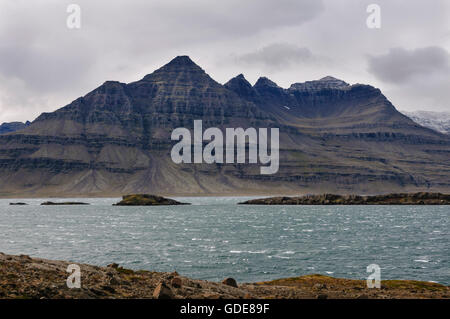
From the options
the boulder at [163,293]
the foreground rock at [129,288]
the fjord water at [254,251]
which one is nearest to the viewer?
the boulder at [163,293]

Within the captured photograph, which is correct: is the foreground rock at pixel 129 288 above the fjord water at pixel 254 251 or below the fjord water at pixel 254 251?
above

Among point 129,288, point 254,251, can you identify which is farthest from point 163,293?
point 254,251

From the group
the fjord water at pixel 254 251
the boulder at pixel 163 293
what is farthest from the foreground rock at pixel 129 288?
the fjord water at pixel 254 251

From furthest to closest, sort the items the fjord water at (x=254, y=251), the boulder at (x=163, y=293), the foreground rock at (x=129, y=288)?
the fjord water at (x=254, y=251)
the foreground rock at (x=129, y=288)
the boulder at (x=163, y=293)

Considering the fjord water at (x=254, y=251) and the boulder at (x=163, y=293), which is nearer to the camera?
the boulder at (x=163, y=293)

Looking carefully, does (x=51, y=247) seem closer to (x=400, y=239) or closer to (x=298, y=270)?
(x=298, y=270)

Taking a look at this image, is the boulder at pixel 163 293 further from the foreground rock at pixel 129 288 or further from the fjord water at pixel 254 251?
the fjord water at pixel 254 251

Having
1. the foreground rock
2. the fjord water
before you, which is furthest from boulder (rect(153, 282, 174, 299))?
the fjord water

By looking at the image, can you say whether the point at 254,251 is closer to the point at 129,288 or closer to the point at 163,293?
the point at 129,288

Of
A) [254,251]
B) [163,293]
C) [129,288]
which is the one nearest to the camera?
[163,293]

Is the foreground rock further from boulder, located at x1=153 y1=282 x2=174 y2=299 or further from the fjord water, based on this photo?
the fjord water
